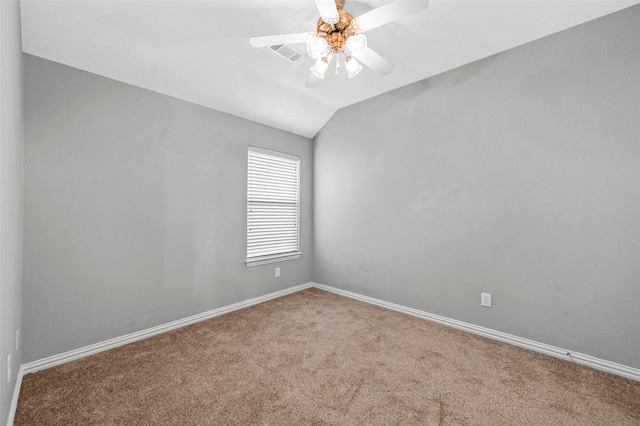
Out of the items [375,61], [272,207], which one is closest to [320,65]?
[375,61]

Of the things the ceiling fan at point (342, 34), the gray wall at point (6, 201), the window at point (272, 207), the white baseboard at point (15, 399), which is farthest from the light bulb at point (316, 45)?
the white baseboard at point (15, 399)

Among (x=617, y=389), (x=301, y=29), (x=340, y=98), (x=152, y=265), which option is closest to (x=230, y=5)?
(x=301, y=29)

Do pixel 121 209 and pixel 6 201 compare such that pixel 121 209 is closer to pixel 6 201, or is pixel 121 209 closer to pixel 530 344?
pixel 6 201

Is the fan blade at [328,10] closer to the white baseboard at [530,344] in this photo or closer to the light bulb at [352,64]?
the light bulb at [352,64]

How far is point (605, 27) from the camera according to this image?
201 cm

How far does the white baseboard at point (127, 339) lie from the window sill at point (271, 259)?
1.47 ft

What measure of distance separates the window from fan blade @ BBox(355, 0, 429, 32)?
2.17 m

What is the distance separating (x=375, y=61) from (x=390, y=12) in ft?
1.47

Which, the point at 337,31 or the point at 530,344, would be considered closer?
the point at 337,31

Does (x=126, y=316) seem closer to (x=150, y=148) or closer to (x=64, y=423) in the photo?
(x=64, y=423)

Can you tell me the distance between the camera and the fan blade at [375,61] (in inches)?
73.3

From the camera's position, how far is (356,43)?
166 cm

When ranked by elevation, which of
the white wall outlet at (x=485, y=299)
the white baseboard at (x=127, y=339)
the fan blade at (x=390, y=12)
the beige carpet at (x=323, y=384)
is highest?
the fan blade at (x=390, y=12)

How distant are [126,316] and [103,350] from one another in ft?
0.95
